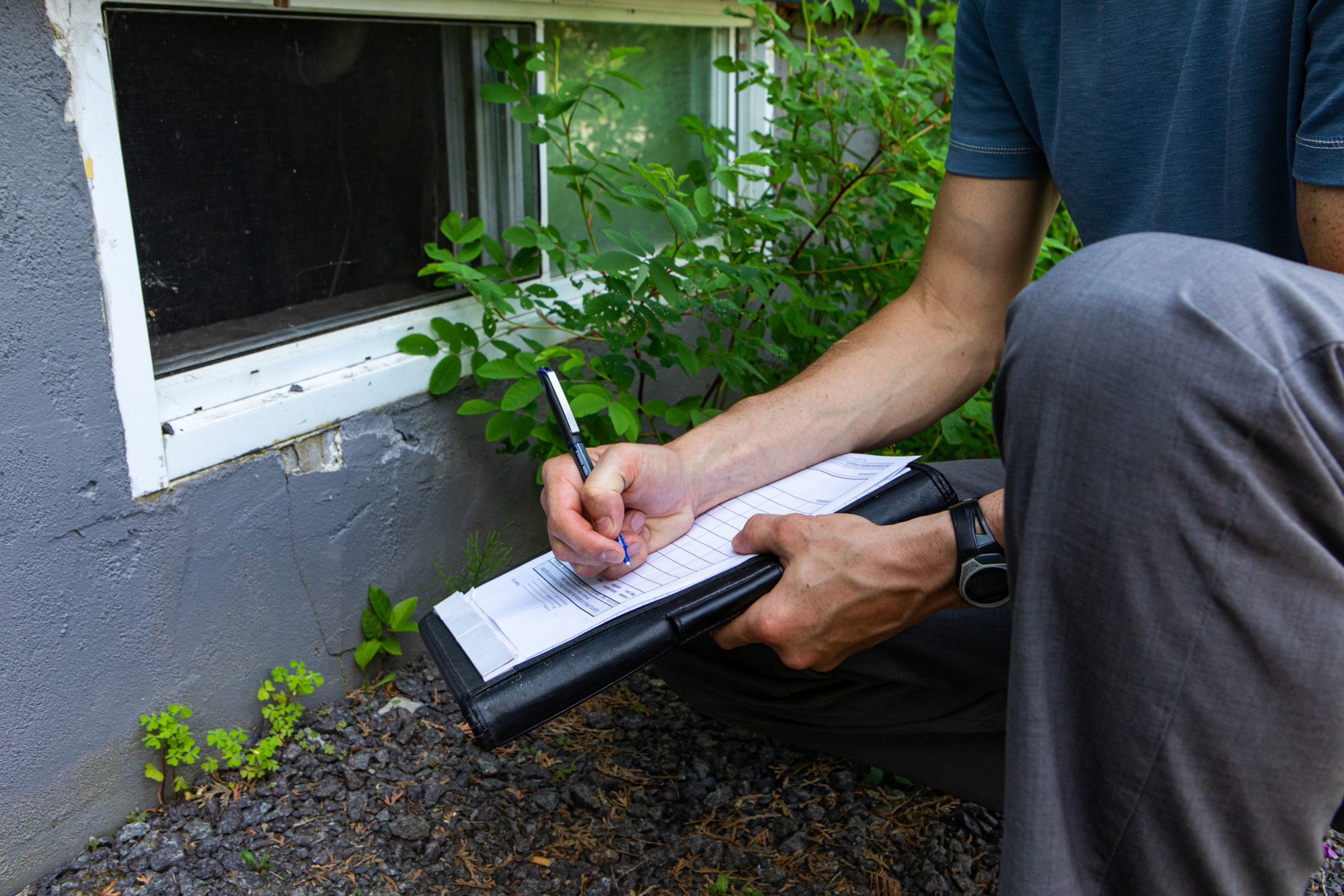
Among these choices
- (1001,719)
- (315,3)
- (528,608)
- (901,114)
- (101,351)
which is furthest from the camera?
(901,114)

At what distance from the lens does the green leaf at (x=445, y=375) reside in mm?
2156

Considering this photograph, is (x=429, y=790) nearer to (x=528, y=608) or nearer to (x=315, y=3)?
(x=528, y=608)

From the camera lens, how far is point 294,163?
2.05m

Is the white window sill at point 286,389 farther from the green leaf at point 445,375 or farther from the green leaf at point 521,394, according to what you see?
the green leaf at point 521,394

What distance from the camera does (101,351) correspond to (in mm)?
1647

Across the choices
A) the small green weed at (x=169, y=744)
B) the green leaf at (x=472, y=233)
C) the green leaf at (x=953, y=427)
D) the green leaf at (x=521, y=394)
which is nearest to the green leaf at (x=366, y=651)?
the small green weed at (x=169, y=744)

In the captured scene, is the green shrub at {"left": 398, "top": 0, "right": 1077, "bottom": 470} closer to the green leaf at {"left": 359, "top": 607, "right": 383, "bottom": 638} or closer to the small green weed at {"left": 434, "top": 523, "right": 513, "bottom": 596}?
the small green weed at {"left": 434, "top": 523, "right": 513, "bottom": 596}

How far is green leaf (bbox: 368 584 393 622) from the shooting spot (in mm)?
2174

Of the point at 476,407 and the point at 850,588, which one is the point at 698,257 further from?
the point at 850,588

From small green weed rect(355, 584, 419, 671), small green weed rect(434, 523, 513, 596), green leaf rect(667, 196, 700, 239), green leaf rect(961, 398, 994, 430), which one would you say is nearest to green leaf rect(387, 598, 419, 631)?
small green weed rect(355, 584, 419, 671)

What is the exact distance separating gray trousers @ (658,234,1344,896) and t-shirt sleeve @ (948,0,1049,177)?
863mm

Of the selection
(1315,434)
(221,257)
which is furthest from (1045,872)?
(221,257)

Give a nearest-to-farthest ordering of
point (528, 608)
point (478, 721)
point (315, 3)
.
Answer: point (478, 721)
point (528, 608)
point (315, 3)

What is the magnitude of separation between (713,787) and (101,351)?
1.36 metres
